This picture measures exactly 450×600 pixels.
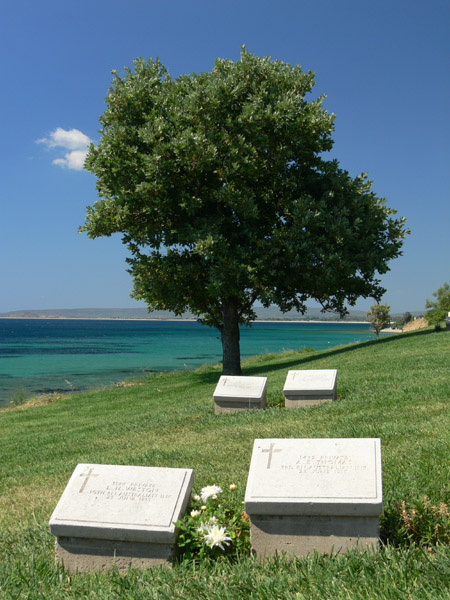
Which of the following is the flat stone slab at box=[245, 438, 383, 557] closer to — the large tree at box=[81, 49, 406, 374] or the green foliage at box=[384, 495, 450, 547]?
the green foliage at box=[384, 495, 450, 547]

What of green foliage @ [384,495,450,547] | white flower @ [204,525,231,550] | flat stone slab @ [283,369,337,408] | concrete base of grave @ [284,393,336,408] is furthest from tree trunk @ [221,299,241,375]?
white flower @ [204,525,231,550]

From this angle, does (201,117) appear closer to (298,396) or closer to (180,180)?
(180,180)

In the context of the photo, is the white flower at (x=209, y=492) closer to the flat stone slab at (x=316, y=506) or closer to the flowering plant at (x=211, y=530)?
the flowering plant at (x=211, y=530)

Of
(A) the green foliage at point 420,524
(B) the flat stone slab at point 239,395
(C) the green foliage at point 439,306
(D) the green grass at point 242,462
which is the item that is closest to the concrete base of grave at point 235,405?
(B) the flat stone slab at point 239,395

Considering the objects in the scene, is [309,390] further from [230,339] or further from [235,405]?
[230,339]

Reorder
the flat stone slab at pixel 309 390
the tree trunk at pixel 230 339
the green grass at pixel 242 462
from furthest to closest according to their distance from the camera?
the tree trunk at pixel 230 339 < the flat stone slab at pixel 309 390 < the green grass at pixel 242 462

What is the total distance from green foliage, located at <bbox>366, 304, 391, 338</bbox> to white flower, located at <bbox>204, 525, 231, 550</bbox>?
47494 millimetres

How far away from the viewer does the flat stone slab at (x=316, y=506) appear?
168 inches

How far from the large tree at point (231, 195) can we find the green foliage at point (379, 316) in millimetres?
29595

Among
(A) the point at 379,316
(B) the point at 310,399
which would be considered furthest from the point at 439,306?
(B) the point at 310,399

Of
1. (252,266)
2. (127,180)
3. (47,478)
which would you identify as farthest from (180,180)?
(47,478)

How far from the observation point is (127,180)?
19.0 meters

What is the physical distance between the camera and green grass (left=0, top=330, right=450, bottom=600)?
3834 mm

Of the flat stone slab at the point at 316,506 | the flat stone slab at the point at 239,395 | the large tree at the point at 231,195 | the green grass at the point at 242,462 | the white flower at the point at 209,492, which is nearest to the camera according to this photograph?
the green grass at the point at 242,462
